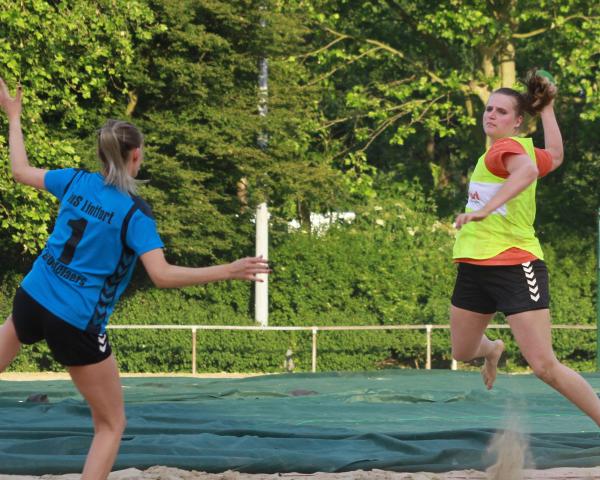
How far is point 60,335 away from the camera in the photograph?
16.1ft

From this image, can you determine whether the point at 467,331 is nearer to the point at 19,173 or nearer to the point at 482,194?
the point at 482,194

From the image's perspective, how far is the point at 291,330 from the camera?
21.5 meters

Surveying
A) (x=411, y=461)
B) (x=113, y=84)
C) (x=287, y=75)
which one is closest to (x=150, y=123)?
(x=113, y=84)

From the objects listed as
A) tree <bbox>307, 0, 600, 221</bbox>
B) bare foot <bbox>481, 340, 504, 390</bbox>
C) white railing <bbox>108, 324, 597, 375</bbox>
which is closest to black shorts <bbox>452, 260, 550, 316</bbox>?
bare foot <bbox>481, 340, 504, 390</bbox>

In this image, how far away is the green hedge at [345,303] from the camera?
21.1 meters

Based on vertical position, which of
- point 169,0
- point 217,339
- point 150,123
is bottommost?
point 217,339

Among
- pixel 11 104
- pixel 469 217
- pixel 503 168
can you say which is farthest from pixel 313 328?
pixel 11 104

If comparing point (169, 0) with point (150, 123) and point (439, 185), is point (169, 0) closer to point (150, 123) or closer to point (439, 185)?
point (150, 123)

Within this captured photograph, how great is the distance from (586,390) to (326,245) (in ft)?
54.4

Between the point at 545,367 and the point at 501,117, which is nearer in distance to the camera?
the point at 545,367

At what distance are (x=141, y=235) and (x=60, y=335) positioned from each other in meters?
0.53

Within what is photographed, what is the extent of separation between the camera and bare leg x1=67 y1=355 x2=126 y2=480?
4988 mm

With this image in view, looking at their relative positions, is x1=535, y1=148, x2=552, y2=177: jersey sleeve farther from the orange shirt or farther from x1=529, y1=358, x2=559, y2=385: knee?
x1=529, y1=358, x2=559, y2=385: knee

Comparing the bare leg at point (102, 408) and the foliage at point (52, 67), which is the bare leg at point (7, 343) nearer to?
the bare leg at point (102, 408)
